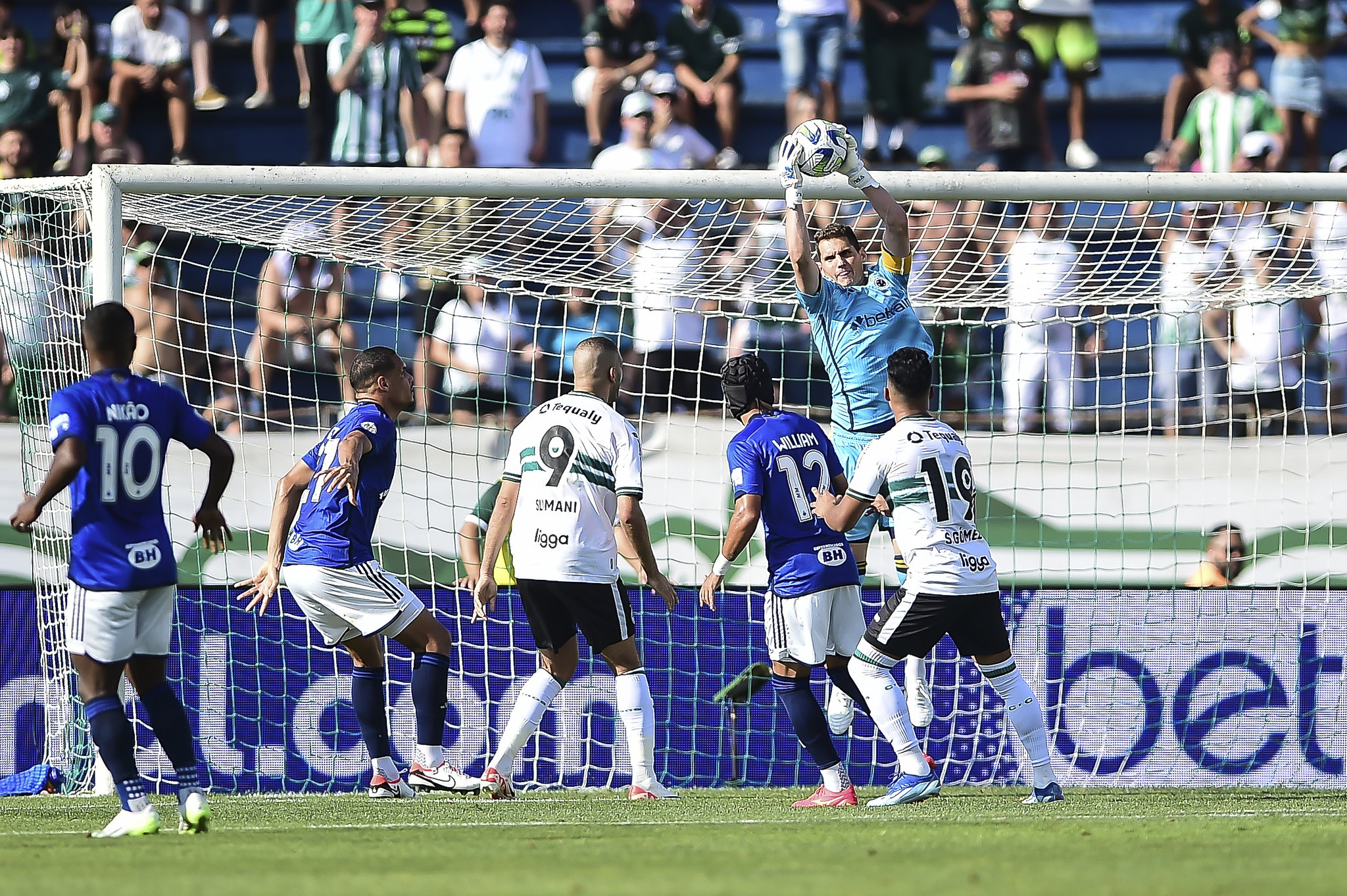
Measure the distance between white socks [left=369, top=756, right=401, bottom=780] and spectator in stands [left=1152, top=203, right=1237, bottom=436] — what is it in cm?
434

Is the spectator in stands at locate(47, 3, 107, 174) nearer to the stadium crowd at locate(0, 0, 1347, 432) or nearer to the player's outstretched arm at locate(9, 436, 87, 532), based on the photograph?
the stadium crowd at locate(0, 0, 1347, 432)

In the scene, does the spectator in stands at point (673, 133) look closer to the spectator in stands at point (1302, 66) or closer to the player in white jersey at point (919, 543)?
the spectator in stands at point (1302, 66)

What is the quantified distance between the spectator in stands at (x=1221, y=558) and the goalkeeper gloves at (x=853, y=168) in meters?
3.00

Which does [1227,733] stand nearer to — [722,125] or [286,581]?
[286,581]

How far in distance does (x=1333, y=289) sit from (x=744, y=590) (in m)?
3.36

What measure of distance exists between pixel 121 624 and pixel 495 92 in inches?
311

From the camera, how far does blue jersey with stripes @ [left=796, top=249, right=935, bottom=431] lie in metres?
7.25

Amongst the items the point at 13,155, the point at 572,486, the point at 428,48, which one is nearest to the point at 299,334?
the point at 13,155

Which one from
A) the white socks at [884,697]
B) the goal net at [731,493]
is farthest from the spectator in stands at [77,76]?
the white socks at [884,697]

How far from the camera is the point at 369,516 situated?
7.28m

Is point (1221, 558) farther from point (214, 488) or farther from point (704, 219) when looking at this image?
point (214, 488)

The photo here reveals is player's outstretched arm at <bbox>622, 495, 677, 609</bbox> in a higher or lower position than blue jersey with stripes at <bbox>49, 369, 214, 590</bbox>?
lower

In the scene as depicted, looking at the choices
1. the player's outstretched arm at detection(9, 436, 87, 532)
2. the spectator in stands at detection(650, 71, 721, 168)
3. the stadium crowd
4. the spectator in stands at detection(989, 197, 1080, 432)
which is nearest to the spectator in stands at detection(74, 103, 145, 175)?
the stadium crowd

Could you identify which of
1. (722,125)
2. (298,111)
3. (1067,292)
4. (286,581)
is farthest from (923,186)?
(298,111)
